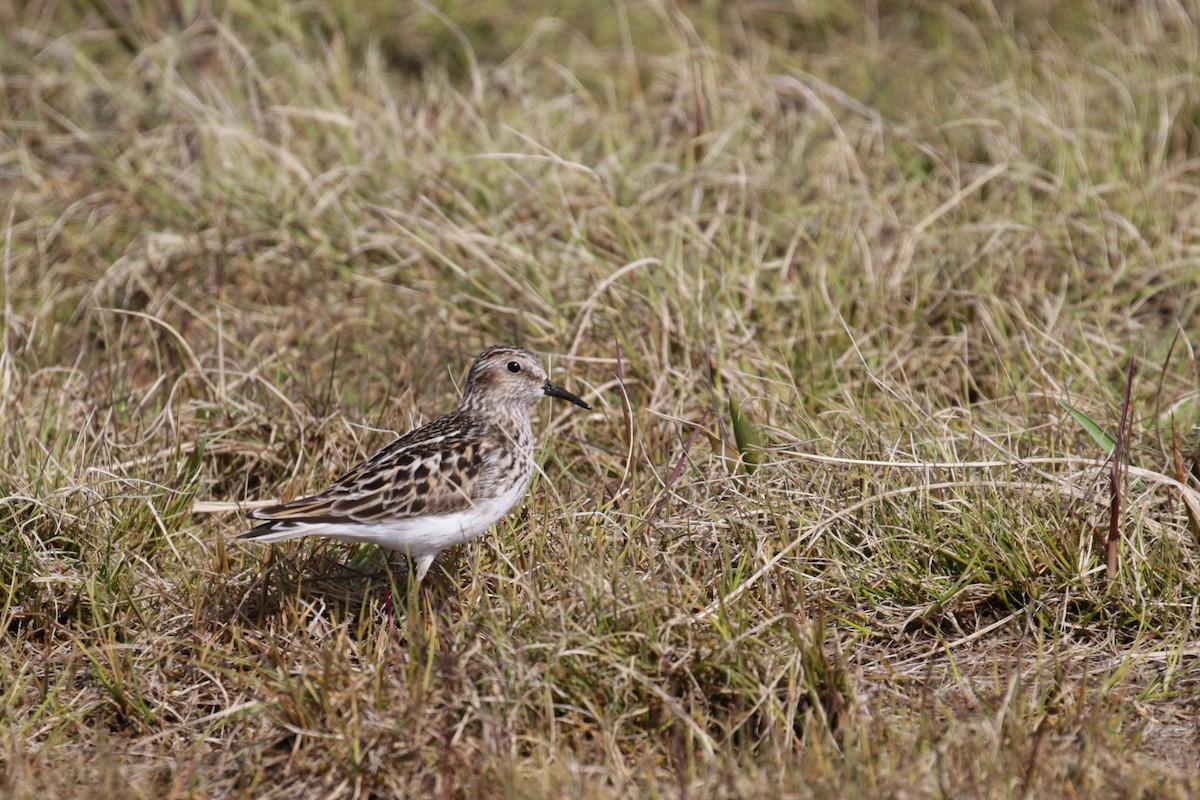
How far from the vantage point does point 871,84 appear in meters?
9.32

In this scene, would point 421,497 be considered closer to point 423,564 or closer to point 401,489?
point 401,489

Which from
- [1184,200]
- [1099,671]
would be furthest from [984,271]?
[1099,671]

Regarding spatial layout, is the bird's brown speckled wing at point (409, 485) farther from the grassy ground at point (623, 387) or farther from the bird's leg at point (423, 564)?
the grassy ground at point (623, 387)

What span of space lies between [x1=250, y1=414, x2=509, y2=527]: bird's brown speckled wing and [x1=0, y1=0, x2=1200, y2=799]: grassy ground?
0.33 meters

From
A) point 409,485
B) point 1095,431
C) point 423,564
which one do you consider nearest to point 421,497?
point 409,485

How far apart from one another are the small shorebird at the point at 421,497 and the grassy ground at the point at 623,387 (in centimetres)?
23

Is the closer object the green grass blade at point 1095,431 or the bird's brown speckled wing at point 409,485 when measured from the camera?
the bird's brown speckled wing at point 409,485

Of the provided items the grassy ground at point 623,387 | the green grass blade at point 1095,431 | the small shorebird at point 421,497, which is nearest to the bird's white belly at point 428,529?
the small shorebird at point 421,497

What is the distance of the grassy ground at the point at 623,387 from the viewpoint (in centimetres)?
465

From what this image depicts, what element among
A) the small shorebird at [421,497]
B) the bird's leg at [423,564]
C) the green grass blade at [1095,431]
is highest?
the small shorebird at [421,497]

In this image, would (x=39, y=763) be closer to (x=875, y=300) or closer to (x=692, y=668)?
(x=692, y=668)

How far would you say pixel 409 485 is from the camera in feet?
17.3

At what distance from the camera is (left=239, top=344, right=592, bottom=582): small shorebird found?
16.9 ft

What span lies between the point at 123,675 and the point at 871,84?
622 centimetres
